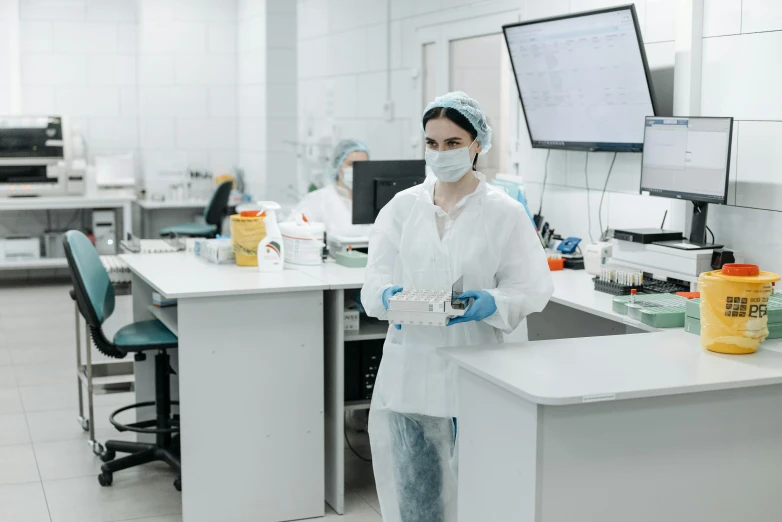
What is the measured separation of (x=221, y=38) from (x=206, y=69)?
30cm

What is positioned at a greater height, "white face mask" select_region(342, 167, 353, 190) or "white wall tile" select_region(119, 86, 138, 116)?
"white wall tile" select_region(119, 86, 138, 116)

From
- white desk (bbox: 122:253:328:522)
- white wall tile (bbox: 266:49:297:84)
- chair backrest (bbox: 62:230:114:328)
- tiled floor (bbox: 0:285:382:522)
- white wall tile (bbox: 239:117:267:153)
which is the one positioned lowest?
tiled floor (bbox: 0:285:382:522)

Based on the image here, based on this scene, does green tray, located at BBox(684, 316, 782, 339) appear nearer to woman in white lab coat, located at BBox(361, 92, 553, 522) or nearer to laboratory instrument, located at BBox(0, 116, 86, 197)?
woman in white lab coat, located at BBox(361, 92, 553, 522)

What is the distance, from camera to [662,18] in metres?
3.40

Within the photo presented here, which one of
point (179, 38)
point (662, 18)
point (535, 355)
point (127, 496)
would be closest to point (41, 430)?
point (127, 496)

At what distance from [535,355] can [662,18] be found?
1840mm

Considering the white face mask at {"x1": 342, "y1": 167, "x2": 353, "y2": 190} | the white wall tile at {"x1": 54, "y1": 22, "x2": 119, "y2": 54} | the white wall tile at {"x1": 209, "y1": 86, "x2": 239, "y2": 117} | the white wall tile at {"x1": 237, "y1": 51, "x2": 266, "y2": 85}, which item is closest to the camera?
the white face mask at {"x1": 342, "y1": 167, "x2": 353, "y2": 190}

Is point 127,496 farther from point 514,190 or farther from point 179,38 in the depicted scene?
point 179,38

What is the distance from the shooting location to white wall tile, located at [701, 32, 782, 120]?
2.90m

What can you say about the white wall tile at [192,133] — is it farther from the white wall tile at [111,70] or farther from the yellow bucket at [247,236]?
the yellow bucket at [247,236]

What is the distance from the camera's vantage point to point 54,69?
745 centimetres

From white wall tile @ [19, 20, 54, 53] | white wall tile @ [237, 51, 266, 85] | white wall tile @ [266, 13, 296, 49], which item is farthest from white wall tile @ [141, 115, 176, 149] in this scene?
white wall tile @ [266, 13, 296, 49]

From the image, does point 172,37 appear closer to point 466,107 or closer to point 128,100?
point 128,100

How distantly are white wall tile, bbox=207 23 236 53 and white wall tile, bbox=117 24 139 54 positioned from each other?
0.63 m
